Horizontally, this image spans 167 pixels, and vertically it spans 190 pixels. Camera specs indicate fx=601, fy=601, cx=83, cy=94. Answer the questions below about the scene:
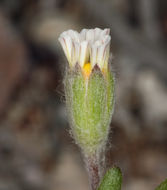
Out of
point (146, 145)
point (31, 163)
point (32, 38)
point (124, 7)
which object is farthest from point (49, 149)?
point (124, 7)

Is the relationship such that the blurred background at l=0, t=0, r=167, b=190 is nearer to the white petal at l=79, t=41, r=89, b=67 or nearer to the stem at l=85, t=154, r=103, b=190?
the stem at l=85, t=154, r=103, b=190

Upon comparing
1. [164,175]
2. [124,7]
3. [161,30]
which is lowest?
[164,175]

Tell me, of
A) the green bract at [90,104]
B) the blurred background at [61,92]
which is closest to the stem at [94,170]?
the green bract at [90,104]

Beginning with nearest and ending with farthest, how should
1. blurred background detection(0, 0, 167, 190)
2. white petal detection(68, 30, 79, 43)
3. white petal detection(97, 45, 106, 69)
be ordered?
white petal detection(97, 45, 106, 69), white petal detection(68, 30, 79, 43), blurred background detection(0, 0, 167, 190)

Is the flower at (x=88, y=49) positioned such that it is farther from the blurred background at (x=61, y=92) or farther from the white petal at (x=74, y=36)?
the blurred background at (x=61, y=92)

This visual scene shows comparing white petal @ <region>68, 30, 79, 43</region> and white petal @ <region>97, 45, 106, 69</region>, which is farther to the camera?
white petal @ <region>68, 30, 79, 43</region>

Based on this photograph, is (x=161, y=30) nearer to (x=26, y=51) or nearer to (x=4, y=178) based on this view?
(x=26, y=51)

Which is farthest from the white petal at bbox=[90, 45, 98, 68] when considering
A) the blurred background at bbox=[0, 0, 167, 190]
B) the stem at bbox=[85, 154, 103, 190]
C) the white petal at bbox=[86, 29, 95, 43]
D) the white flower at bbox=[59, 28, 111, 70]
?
the blurred background at bbox=[0, 0, 167, 190]
